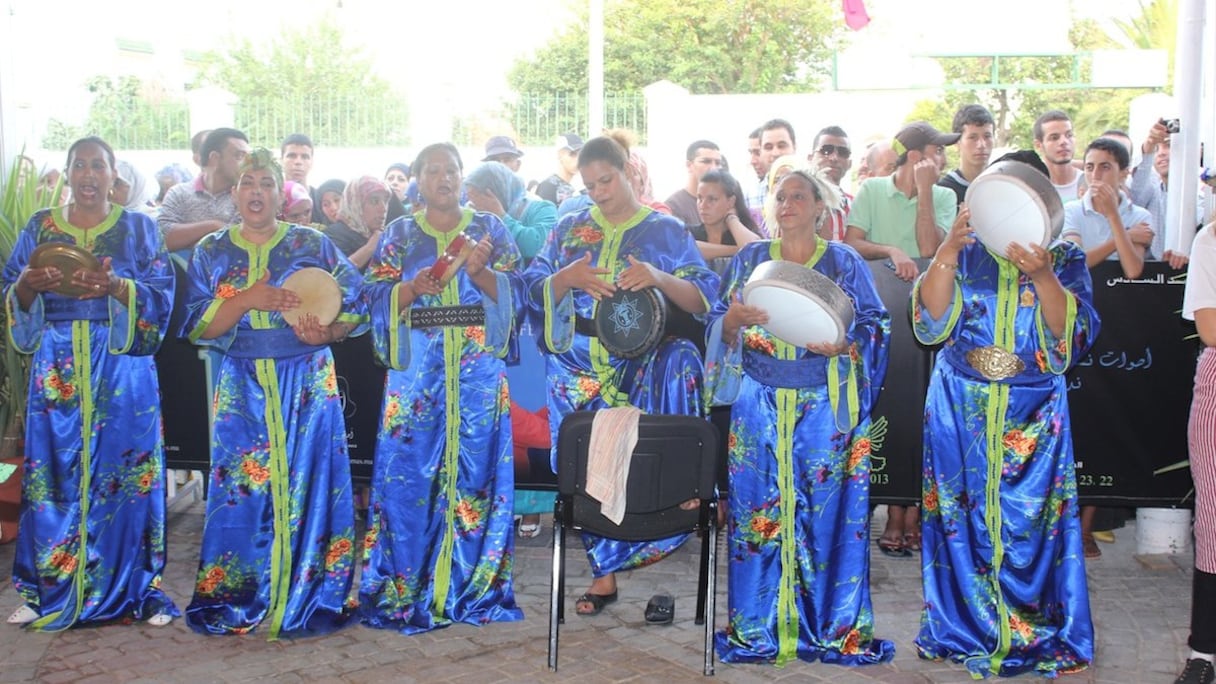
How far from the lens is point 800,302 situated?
4102 mm

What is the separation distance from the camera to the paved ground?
434cm

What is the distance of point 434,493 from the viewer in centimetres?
487

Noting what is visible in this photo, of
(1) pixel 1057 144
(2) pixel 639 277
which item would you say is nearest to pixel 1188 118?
(1) pixel 1057 144

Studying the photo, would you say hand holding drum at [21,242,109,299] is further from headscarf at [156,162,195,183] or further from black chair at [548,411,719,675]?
headscarf at [156,162,195,183]

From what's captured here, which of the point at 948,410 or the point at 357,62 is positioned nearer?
the point at 948,410

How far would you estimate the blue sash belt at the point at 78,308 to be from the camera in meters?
4.84

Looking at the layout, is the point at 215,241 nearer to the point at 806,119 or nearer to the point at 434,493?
the point at 434,493

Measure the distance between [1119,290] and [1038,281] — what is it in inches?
65.6

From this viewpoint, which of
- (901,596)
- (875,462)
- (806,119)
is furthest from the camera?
(806,119)

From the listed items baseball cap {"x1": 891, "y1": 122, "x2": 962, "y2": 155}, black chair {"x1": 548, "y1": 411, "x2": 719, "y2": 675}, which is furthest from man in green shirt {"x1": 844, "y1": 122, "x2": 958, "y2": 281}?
black chair {"x1": 548, "y1": 411, "x2": 719, "y2": 675}

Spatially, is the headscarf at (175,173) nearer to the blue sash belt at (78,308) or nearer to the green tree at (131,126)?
the blue sash belt at (78,308)

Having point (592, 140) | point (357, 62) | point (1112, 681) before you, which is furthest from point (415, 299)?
point (357, 62)

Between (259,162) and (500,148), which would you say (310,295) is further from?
(500,148)

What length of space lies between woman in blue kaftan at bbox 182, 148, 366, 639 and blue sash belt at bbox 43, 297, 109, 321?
39 cm
